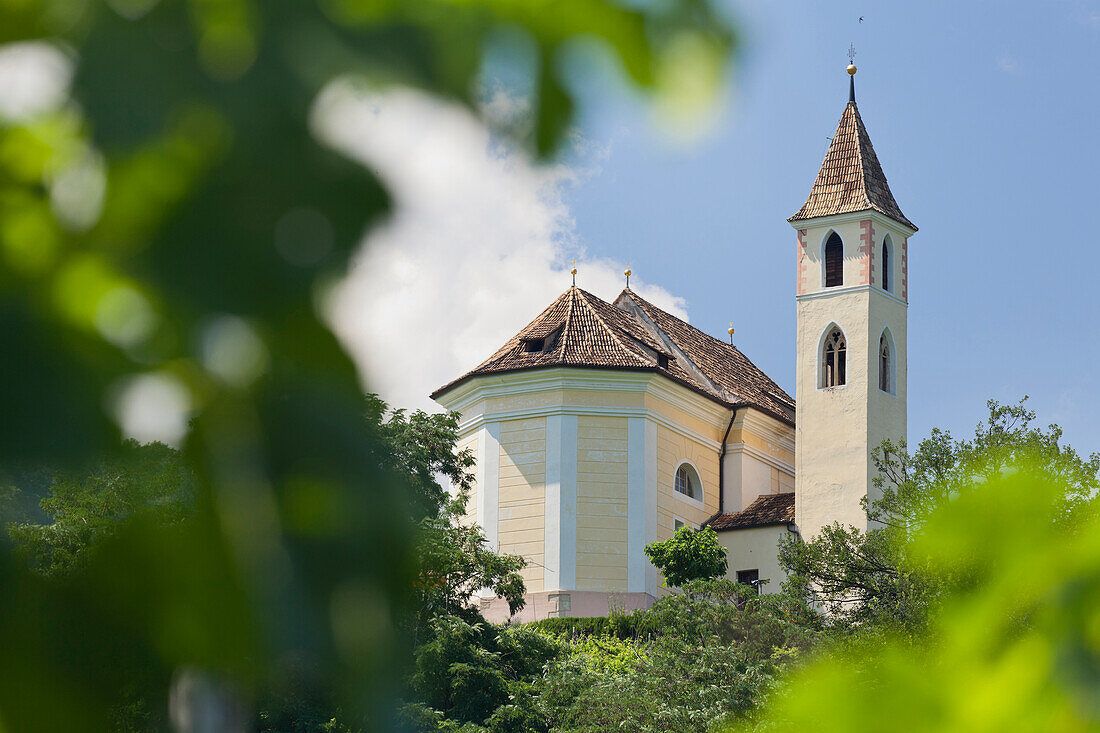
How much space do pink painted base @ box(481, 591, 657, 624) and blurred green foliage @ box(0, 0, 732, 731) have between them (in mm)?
33691

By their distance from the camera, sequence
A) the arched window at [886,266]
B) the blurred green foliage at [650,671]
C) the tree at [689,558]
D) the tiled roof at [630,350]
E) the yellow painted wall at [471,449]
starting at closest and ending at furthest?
the blurred green foliage at [650,671] → the tree at [689,558] → the yellow painted wall at [471,449] → the tiled roof at [630,350] → the arched window at [886,266]

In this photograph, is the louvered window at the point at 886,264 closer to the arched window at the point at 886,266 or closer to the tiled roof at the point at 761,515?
the arched window at the point at 886,266

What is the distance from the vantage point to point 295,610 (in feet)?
2.30

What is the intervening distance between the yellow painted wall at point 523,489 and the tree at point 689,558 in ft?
11.9

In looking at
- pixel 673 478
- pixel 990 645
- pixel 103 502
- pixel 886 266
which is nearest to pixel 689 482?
pixel 673 478

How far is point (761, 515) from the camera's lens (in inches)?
1451

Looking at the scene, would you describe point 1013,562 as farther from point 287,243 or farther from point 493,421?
point 493,421

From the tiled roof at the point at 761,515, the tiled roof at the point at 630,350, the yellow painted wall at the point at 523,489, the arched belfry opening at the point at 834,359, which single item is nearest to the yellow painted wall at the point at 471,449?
the yellow painted wall at the point at 523,489

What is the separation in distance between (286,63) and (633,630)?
3121 centimetres

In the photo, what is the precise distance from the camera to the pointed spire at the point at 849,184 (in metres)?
38.5

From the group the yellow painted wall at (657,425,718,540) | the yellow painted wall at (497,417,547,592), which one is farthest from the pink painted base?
the yellow painted wall at (657,425,718,540)

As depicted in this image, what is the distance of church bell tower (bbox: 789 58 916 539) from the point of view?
1425 inches

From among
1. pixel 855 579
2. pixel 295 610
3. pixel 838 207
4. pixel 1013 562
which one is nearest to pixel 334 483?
pixel 295 610

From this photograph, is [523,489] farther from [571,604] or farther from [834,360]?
[834,360]
